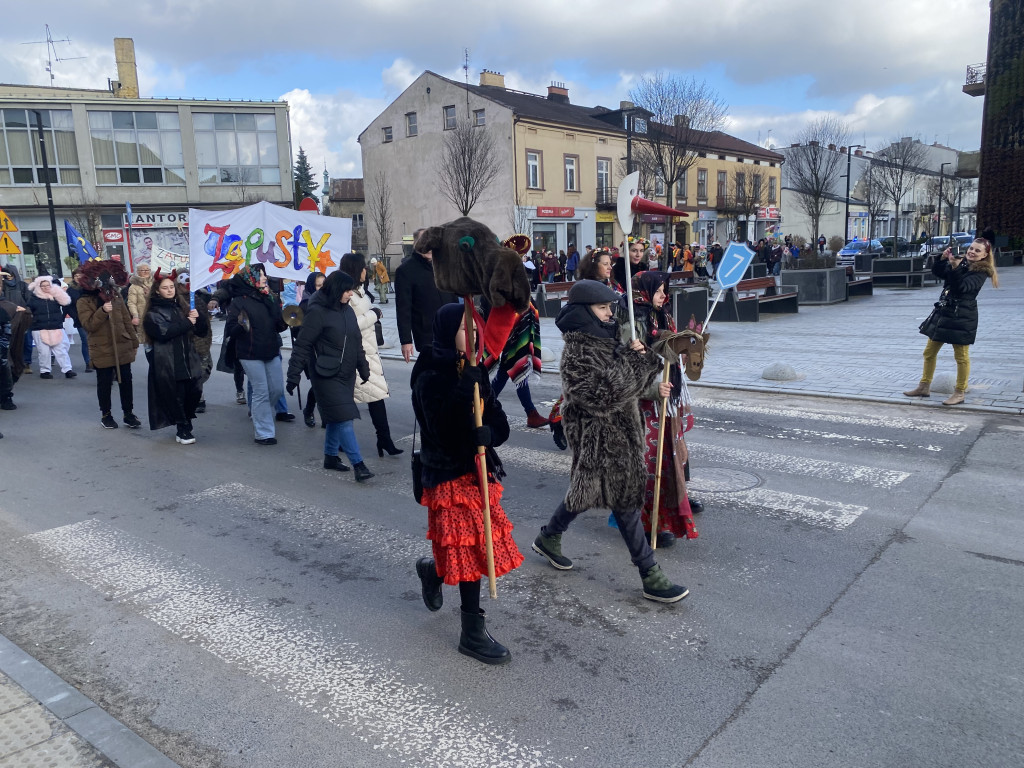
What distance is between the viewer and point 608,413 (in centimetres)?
406

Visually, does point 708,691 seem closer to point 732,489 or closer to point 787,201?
point 732,489

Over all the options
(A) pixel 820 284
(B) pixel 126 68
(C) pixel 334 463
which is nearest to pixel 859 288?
(A) pixel 820 284

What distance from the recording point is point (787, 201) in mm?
63875

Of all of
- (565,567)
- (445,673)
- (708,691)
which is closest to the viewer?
(708,691)

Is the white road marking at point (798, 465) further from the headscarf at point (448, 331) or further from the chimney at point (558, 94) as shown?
the chimney at point (558, 94)

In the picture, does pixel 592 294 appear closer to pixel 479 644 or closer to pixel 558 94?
pixel 479 644

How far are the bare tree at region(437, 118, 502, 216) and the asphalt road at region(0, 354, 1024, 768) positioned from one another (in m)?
Result: 23.8

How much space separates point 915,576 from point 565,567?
1.99 meters

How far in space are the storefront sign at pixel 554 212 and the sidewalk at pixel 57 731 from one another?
38.3 metres

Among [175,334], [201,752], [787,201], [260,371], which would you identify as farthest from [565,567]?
[787,201]

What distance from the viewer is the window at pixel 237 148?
3744 cm

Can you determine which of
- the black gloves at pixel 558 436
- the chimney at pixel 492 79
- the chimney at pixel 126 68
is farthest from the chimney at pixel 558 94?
the black gloves at pixel 558 436

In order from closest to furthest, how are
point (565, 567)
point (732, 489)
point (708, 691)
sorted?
point (708, 691), point (565, 567), point (732, 489)

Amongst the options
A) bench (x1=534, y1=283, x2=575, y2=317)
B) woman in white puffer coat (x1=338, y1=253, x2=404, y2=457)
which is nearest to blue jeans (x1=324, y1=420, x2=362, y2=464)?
woman in white puffer coat (x1=338, y1=253, x2=404, y2=457)
